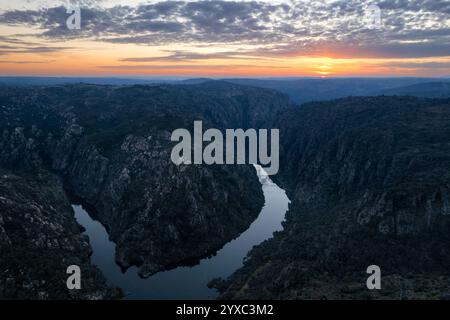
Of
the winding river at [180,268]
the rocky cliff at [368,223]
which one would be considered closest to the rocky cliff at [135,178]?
the winding river at [180,268]

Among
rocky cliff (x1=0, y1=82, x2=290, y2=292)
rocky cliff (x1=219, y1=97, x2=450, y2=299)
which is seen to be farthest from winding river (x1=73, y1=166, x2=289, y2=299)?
rocky cliff (x1=219, y1=97, x2=450, y2=299)

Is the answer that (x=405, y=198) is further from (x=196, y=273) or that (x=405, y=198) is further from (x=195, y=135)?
(x=195, y=135)

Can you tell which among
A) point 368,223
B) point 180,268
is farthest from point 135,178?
point 368,223

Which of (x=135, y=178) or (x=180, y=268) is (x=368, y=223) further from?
(x=135, y=178)

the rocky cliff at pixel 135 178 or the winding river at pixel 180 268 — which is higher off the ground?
the rocky cliff at pixel 135 178

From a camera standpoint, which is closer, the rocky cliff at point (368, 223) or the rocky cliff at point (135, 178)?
the rocky cliff at point (368, 223)

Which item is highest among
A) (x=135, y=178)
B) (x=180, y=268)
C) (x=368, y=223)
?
(x=135, y=178)

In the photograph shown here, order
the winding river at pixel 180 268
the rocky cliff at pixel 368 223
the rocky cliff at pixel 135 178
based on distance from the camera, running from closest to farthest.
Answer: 1. the rocky cliff at pixel 368 223
2. the winding river at pixel 180 268
3. the rocky cliff at pixel 135 178

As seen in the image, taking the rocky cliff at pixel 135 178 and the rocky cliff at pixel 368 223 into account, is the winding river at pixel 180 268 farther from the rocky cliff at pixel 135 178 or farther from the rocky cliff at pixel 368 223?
the rocky cliff at pixel 368 223
